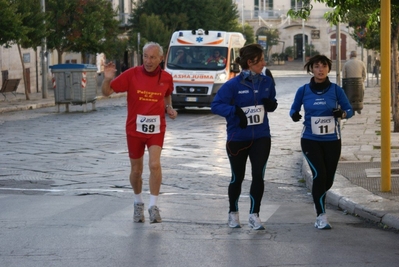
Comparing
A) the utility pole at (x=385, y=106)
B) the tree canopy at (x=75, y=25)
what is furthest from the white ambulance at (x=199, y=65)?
the utility pole at (x=385, y=106)

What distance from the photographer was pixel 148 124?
8.48 m

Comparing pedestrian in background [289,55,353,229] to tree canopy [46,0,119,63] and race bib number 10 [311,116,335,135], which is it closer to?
race bib number 10 [311,116,335,135]

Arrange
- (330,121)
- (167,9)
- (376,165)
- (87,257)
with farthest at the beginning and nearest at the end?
(167,9)
(376,165)
(330,121)
(87,257)

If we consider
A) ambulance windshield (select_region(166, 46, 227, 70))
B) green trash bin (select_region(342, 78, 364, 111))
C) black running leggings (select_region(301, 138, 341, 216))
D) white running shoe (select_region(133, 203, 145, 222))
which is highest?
ambulance windshield (select_region(166, 46, 227, 70))

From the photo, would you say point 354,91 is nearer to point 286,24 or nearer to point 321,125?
point 321,125

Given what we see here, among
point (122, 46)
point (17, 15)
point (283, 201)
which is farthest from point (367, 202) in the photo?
point (122, 46)

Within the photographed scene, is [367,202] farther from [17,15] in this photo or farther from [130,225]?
[17,15]

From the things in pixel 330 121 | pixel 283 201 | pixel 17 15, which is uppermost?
pixel 17 15

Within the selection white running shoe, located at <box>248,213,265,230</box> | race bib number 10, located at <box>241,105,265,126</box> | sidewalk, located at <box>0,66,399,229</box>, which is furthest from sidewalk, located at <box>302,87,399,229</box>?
race bib number 10, located at <box>241,105,265,126</box>

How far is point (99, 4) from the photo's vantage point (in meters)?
42.0

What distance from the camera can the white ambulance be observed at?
26.7 meters

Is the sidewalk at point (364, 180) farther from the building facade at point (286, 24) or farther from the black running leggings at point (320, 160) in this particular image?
the building facade at point (286, 24)

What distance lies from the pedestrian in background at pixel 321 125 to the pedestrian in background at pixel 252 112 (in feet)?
1.37

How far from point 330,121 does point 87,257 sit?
2692 mm
